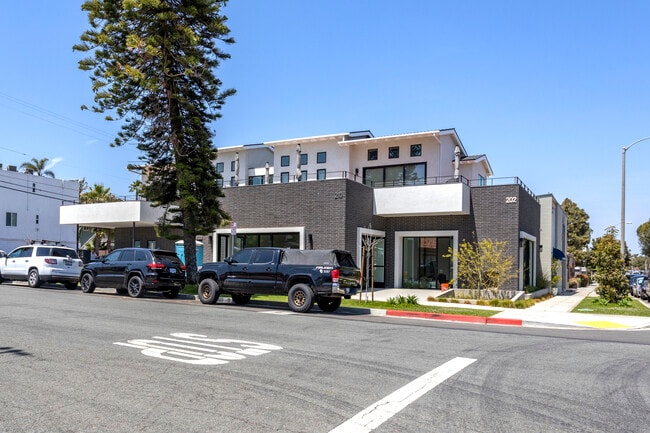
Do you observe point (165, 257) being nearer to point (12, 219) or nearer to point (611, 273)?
point (611, 273)

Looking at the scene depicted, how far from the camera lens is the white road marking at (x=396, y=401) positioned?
16.8 ft

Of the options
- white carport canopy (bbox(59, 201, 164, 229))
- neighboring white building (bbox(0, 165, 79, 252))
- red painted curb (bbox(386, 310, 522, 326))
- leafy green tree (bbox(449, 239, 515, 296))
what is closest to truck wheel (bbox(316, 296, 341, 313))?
red painted curb (bbox(386, 310, 522, 326))

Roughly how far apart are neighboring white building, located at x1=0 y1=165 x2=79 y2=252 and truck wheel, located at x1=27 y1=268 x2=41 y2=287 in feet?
94.5

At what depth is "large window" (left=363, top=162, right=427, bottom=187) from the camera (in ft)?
98.6

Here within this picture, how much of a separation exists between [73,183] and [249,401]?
59756mm

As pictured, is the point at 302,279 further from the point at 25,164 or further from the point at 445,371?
the point at 25,164

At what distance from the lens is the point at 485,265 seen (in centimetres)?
A: 2314

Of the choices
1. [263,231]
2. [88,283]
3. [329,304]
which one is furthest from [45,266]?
[329,304]

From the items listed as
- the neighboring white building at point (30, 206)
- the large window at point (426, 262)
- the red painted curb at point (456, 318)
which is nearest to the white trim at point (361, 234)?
the large window at point (426, 262)

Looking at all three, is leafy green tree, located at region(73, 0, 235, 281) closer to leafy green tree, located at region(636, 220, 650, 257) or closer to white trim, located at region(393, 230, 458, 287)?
white trim, located at region(393, 230, 458, 287)

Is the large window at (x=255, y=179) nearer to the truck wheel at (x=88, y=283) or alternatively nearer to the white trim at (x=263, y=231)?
the white trim at (x=263, y=231)

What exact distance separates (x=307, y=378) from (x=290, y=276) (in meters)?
9.06

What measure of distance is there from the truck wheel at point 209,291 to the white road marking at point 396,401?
35.4ft

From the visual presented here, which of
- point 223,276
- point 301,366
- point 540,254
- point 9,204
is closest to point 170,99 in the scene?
point 223,276
